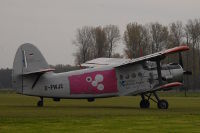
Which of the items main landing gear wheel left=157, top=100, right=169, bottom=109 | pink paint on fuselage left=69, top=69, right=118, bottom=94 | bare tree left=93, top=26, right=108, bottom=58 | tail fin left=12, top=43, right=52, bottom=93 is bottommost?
main landing gear wheel left=157, top=100, right=169, bottom=109

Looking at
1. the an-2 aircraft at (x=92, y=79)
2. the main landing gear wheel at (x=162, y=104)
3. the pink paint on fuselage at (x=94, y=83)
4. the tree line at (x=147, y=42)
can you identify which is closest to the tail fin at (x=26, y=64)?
the an-2 aircraft at (x=92, y=79)

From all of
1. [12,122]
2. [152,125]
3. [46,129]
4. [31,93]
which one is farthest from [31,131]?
[31,93]

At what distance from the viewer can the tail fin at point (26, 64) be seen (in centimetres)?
2710

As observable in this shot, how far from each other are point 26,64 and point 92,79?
12.0 ft

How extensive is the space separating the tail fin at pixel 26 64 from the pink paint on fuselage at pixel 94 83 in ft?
5.45

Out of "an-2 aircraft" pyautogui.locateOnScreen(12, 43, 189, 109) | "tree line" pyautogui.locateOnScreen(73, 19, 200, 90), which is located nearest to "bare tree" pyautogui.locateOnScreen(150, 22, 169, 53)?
"tree line" pyautogui.locateOnScreen(73, 19, 200, 90)

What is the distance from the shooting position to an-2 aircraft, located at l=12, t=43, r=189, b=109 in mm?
27125

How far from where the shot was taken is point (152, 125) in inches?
609

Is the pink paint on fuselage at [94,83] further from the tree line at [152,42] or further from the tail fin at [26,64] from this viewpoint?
the tree line at [152,42]

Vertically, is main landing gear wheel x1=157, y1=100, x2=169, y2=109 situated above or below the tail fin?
below

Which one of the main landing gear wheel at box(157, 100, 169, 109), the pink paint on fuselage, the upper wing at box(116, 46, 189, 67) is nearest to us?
the upper wing at box(116, 46, 189, 67)

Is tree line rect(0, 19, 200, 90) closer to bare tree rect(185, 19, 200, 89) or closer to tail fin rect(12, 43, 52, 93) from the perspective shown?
bare tree rect(185, 19, 200, 89)

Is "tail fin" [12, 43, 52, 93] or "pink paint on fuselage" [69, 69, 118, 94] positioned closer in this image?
"tail fin" [12, 43, 52, 93]

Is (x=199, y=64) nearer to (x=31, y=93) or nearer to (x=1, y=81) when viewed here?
(x=1, y=81)
